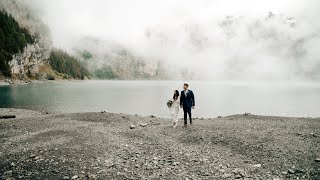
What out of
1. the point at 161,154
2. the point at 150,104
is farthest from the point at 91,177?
the point at 150,104

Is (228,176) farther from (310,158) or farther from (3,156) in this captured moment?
(3,156)

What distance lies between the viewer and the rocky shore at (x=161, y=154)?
42.8 ft

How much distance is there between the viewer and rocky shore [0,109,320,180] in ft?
42.8

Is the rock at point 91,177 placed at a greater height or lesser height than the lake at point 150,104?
greater

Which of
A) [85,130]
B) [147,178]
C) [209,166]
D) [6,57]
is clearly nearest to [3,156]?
[85,130]

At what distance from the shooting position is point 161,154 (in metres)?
16.4

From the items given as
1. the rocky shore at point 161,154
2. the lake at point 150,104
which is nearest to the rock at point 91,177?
the rocky shore at point 161,154

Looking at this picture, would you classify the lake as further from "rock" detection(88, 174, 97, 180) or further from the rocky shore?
"rock" detection(88, 174, 97, 180)

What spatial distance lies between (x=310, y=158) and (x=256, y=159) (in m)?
2.85

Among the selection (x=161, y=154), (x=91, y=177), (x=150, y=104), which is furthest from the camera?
(x=150, y=104)

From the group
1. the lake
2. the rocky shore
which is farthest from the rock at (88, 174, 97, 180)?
the lake

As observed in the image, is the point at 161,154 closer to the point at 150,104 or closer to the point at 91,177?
the point at 91,177

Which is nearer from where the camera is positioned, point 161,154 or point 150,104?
point 161,154

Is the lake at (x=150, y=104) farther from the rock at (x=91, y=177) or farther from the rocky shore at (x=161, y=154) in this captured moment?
the rock at (x=91, y=177)
